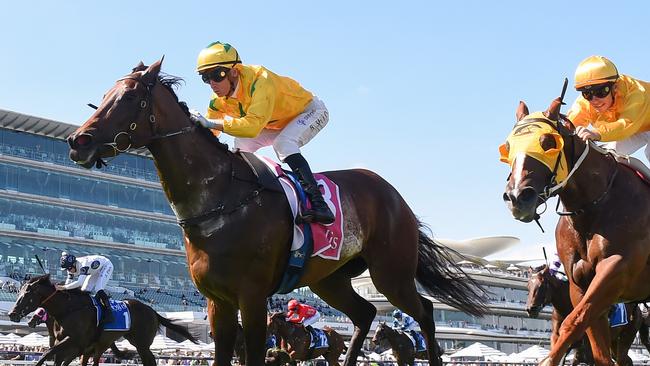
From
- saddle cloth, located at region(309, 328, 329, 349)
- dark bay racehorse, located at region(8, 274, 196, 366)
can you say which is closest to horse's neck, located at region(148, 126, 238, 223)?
dark bay racehorse, located at region(8, 274, 196, 366)

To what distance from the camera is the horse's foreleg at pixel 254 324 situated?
6035 millimetres

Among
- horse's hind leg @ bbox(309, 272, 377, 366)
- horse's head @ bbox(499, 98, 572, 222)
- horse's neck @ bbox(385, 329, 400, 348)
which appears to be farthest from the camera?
horse's neck @ bbox(385, 329, 400, 348)

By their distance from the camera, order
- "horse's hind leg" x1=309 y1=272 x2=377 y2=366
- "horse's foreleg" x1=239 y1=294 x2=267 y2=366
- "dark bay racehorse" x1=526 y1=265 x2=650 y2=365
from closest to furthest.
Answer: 1. "horse's foreleg" x1=239 y1=294 x2=267 y2=366
2. "horse's hind leg" x1=309 y1=272 x2=377 y2=366
3. "dark bay racehorse" x1=526 y1=265 x2=650 y2=365

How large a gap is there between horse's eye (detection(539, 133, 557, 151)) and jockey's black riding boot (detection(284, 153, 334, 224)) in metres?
1.96

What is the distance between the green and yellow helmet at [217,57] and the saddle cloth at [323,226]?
78 cm

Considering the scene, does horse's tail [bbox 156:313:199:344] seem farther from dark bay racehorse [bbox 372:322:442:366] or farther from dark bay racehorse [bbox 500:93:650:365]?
dark bay racehorse [bbox 500:93:650:365]

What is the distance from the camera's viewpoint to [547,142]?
551 centimetres

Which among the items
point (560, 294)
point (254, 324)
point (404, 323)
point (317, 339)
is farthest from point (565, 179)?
point (404, 323)

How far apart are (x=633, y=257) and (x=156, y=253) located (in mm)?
69635

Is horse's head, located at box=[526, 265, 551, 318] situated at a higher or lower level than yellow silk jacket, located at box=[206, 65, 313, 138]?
lower

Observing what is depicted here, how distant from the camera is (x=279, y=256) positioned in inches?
257

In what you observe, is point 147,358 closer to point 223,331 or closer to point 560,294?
point 560,294

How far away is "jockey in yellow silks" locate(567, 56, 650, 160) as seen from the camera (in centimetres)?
648

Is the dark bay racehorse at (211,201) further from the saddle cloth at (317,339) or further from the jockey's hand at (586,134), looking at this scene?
the saddle cloth at (317,339)
